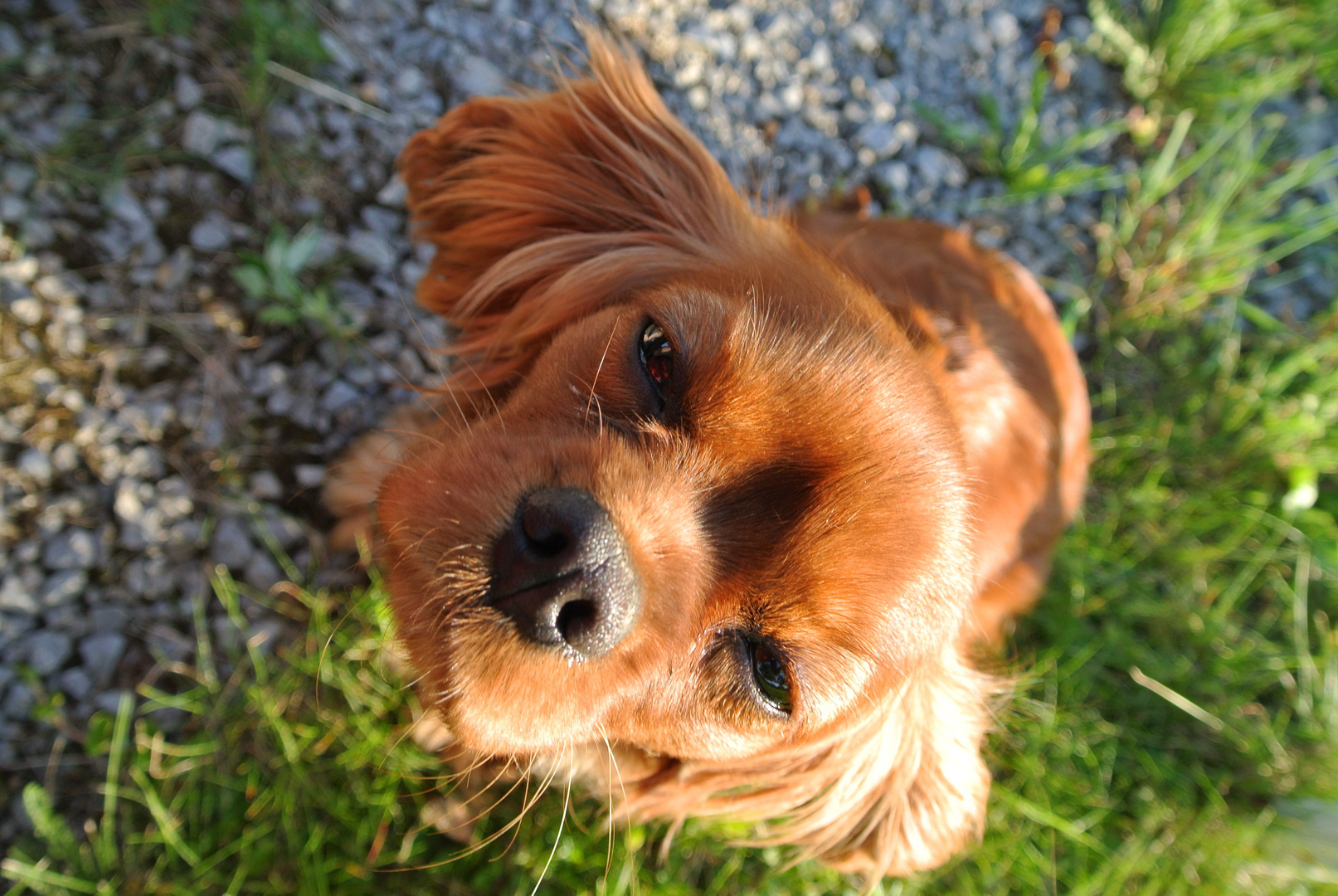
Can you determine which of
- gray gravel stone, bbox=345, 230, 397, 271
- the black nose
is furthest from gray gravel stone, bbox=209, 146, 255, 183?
the black nose

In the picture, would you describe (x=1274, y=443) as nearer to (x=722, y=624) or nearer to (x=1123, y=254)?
(x=1123, y=254)

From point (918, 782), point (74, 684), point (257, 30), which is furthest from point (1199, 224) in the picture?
point (74, 684)

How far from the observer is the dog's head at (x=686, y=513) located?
1.46 meters

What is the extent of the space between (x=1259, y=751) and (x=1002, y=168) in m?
2.76

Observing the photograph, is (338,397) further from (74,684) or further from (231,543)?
(74,684)

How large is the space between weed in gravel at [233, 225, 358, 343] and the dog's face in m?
1.21

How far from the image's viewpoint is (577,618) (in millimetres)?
1412

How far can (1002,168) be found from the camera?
3762 millimetres

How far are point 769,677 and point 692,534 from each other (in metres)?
0.38

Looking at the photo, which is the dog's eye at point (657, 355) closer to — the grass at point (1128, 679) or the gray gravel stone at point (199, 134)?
the grass at point (1128, 679)

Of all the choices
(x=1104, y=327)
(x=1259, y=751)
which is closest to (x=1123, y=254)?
(x=1104, y=327)

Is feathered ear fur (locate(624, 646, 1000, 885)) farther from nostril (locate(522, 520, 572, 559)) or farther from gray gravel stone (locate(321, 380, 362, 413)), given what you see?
gray gravel stone (locate(321, 380, 362, 413))

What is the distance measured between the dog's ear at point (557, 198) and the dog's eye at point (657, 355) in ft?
1.38

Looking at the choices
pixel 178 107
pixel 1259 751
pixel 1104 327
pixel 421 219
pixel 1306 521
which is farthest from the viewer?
pixel 1104 327
